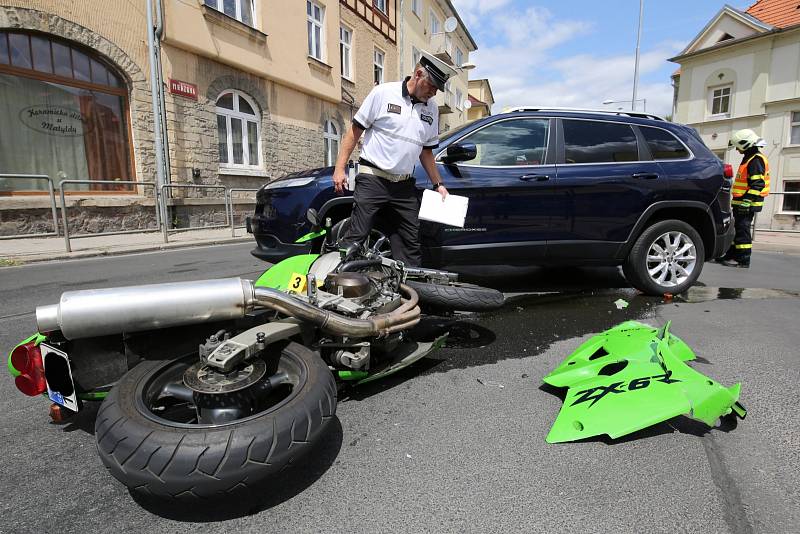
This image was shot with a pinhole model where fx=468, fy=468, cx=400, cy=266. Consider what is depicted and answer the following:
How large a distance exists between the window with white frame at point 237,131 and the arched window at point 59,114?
2595 millimetres

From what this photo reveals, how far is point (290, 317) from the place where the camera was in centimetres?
200

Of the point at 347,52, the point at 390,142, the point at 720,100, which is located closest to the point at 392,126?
the point at 390,142

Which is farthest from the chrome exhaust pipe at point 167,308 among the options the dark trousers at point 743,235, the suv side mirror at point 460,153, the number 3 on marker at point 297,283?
the dark trousers at point 743,235

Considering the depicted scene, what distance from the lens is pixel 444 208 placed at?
3742mm

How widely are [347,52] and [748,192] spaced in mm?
16032

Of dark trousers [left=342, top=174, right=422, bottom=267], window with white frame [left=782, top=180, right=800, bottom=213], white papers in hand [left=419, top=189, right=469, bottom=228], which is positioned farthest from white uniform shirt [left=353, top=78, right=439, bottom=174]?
window with white frame [left=782, top=180, right=800, bottom=213]

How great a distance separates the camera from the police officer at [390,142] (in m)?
Result: 3.33

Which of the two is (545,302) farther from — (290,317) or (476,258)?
(290,317)

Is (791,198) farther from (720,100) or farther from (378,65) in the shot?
(378,65)

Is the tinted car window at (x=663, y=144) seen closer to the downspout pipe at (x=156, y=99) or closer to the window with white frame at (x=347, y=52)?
the downspout pipe at (x=156, y=99)

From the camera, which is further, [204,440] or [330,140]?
[330,140]

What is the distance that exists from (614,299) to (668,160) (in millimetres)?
1461

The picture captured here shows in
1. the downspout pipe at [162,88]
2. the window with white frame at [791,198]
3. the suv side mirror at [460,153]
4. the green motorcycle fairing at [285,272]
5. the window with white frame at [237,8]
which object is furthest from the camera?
the window with white frame at [791,198]

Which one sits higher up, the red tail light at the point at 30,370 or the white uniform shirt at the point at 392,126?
the white uniform shirt at the point at 392,126
